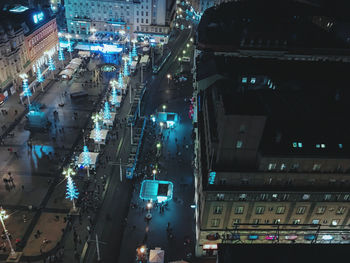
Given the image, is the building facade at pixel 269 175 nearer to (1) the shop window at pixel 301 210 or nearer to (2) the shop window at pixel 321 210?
(1) the shop window at pixel 301 210

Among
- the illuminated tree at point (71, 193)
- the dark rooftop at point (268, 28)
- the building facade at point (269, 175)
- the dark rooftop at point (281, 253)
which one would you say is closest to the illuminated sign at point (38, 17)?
the dark rooftop at point (268, 28)

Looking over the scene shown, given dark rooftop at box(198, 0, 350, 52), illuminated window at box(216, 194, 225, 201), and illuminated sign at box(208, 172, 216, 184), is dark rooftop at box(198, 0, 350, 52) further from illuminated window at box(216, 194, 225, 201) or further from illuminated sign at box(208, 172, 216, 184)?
illuminated window at box(216, 194, 225, 201)

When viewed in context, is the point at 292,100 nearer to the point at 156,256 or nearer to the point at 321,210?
the point at 321,210

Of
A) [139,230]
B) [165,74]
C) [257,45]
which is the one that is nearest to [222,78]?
[257,45]

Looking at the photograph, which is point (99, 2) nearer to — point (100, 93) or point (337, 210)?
point (100, 93)

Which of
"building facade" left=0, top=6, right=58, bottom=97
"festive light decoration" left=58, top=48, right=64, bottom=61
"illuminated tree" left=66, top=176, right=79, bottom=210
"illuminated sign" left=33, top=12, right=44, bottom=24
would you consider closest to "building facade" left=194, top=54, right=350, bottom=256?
"illuminated tree" left=66, top=176, right=79, bottom=210

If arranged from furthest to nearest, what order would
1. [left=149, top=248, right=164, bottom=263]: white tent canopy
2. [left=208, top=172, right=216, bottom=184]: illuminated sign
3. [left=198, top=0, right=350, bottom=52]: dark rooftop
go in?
[left=198, top=0, right=350, bottom=52]: dark rooftop < [left=149, top=248, right=164, bottom=263]: white tent canopy < [left=208, top=172, right=216, bottom=184]: illuminated sign

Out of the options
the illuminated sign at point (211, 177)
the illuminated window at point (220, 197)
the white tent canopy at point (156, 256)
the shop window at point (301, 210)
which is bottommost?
the white tent canopy at point (156, 256)
